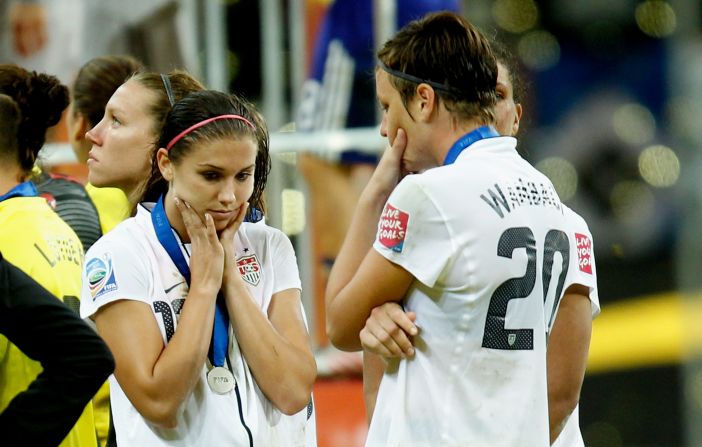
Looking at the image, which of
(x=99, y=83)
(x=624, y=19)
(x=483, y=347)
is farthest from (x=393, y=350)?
(x=624, y=19)

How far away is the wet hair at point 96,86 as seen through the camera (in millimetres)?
3904

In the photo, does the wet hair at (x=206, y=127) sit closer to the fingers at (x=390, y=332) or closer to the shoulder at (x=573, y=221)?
the fingers at (x=390, y=332)

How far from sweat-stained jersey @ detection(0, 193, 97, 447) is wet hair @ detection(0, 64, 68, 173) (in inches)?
6.0

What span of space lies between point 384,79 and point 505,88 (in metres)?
0.38

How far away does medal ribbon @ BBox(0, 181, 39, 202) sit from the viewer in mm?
3189

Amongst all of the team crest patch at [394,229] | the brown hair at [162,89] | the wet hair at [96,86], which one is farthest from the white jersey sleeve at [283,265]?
the wet hair at [96,86]

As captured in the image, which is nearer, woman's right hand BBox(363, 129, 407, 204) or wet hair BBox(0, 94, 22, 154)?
woman's right hand BBox(363, 129, 407, 204)

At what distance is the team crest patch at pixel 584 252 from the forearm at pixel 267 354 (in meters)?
0.69

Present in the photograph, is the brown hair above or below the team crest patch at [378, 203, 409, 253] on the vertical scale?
above

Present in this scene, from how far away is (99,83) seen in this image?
391 centimetres

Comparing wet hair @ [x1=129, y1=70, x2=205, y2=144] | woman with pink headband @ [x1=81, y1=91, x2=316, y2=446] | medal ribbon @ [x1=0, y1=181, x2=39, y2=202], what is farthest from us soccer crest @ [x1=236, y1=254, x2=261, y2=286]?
medal ribbon @ [x1=0, y1=181, x2=39, y2=202]

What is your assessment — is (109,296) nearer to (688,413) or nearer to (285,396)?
(285,396)

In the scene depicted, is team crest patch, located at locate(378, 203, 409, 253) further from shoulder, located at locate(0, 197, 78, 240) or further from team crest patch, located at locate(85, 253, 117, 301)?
shoulder, located at locate(0, 197, 78, 240)

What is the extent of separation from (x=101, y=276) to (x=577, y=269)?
1.08m
